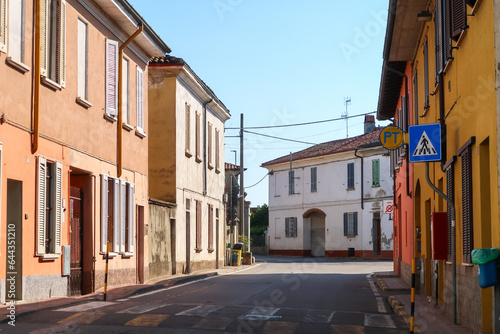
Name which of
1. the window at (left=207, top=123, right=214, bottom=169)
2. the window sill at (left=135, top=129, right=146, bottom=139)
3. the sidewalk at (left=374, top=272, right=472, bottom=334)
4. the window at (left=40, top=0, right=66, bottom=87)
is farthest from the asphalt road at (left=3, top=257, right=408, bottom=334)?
the window at (left=207, top=123, right=214, bottom=169)

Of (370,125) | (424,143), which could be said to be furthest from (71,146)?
(370,125)

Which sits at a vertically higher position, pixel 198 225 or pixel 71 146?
pixel 71 146

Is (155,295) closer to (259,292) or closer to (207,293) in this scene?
(207,293)

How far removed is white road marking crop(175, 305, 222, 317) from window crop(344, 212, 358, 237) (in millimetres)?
41440

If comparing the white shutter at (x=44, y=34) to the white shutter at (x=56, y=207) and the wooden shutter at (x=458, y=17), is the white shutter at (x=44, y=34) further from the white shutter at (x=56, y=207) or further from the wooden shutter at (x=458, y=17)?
the wooden shutter at (x=458, y=17)

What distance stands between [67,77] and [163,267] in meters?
10.9

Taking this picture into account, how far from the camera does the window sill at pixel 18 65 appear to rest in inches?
524

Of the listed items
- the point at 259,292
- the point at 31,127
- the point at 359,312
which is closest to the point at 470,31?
the point at 359,312

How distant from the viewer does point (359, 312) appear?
1393cm

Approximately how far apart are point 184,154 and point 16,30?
52.2 ft

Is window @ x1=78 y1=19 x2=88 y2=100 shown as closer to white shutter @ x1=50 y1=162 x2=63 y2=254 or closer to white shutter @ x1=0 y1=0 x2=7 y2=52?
white shutter @ x1=50 y1=162 x2=63 y2=254

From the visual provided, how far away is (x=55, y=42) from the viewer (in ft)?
51.2

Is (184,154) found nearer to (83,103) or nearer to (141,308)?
(83,103)

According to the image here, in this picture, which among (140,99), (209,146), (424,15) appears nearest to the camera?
(424,15)
